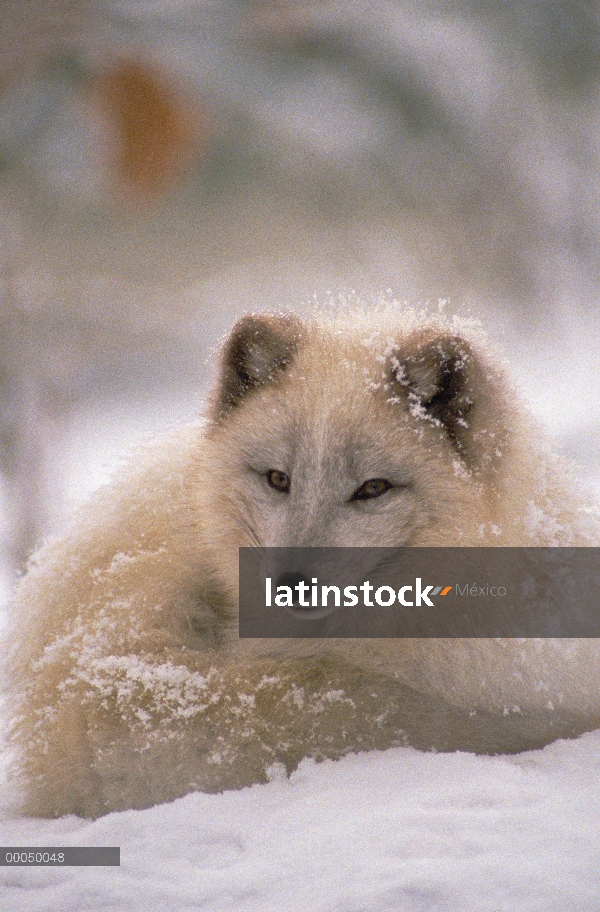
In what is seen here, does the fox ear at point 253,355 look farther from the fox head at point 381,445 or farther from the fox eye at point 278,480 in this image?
the fox eye at point 278,480

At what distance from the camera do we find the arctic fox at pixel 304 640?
1006mm

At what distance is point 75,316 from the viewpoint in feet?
7.92

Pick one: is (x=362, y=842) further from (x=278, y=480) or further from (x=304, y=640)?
(x=278, y=480)

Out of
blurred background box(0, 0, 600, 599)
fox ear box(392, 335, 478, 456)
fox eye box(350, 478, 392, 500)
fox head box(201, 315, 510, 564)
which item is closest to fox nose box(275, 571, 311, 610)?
fox head box(201, 315, 510, 564)

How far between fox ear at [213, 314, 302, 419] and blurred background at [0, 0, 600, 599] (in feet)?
2.54

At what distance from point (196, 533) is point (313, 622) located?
0.28 meters

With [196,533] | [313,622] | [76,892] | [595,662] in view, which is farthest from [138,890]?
[595,662]

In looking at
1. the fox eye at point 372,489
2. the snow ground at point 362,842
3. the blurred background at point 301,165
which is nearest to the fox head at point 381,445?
the fox eye at point 372,489

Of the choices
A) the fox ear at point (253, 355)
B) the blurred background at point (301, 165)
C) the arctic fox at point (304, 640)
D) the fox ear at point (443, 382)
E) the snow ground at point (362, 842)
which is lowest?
the snow ground at point (362, 842)

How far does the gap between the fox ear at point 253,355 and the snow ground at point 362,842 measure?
0.63 meters

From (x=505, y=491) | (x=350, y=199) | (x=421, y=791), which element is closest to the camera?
(x=421, y=791)

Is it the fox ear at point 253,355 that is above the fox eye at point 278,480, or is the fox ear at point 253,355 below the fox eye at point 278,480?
above

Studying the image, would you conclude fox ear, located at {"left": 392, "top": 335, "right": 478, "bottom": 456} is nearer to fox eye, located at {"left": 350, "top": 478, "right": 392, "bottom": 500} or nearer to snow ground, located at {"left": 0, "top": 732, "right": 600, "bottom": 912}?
fox eye, located at {"left": 350, "top": 478, "right": 392, "bottom": 500}

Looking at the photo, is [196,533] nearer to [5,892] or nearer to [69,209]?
[5,892]
